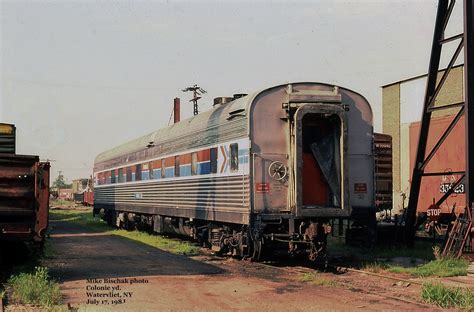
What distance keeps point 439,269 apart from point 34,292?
772cm

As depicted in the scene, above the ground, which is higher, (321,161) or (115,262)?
(321,161)

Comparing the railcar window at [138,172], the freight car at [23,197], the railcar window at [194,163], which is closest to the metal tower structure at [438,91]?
the railcar window at [194,163]

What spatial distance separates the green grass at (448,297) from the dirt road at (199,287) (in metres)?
0.25

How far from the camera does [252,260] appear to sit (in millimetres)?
13742

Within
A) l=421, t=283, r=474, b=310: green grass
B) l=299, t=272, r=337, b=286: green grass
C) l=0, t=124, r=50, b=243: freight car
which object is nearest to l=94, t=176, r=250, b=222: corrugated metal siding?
l=299, t=272, r=337, b=286: green grass

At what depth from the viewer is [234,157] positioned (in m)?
13.3

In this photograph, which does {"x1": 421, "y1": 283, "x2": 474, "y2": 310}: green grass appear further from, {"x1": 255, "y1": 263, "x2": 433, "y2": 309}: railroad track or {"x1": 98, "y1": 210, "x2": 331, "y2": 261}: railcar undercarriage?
{"x1": 98, "y1": 210, "x2": 331, "y2": 261}: railcar undercarriage

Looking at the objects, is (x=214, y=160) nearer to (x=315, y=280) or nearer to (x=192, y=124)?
(x=192, y=124)

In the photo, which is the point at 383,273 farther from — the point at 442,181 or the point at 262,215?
the point at 442,181

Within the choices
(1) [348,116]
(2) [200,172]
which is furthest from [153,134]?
(1) [348,116]

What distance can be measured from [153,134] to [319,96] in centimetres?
996

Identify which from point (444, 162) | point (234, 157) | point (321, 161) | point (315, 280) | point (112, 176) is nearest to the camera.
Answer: point (315, 280)

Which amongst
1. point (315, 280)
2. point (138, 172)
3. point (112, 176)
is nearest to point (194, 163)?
point (315, 280)

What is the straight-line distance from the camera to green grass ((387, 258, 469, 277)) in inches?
459
